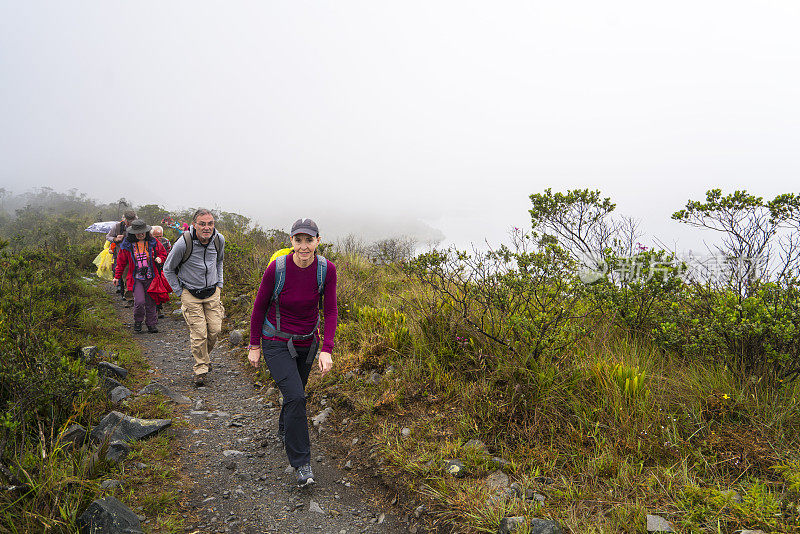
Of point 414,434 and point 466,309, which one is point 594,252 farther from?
point 414,434

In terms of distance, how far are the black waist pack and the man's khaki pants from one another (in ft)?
0.14

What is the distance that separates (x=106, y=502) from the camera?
8.70 ft

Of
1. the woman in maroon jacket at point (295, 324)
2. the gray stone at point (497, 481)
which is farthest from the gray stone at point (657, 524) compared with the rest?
the woman in maroon jacket at point (295, 324)

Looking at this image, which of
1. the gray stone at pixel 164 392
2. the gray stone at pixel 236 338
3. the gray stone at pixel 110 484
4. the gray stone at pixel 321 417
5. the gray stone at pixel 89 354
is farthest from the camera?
the gray stone at pixel 236 338

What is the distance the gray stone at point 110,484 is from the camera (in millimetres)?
3066

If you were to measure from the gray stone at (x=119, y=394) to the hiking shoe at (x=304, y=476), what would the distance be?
7.85 feet

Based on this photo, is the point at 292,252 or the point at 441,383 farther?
the point at 441,383

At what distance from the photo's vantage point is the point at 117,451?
3492mm

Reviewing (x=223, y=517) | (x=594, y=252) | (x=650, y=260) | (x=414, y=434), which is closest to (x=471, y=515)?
(x=414, y=434)

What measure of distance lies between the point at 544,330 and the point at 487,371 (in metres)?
0.78

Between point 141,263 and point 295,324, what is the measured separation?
5.60 m

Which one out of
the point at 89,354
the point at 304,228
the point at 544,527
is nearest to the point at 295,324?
the point at 304,228

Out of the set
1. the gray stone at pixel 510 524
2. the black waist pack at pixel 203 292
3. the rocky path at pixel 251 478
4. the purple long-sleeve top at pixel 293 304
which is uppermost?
the purple long-sleeve top at pixel 293 304

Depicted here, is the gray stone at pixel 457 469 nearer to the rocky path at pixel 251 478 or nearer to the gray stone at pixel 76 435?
the rocky path at pixel 251 478
